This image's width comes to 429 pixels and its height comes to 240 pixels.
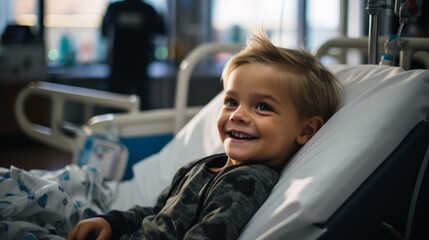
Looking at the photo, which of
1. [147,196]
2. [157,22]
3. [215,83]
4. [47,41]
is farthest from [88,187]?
[215,83]

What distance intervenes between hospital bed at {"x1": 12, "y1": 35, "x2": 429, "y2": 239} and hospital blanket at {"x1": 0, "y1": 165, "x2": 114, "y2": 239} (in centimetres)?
52

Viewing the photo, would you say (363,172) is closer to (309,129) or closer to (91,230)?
(309,129)

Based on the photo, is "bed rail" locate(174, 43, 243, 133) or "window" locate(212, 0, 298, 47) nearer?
"bed rail" locate(174, 43, 243, 133)

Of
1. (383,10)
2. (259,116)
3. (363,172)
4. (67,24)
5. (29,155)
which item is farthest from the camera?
(67,24)

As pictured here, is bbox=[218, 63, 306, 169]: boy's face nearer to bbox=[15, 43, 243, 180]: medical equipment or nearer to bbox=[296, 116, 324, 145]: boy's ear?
bbox=[296, 116, 324, 145]: boy's ear

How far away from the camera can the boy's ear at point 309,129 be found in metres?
→ 1.32

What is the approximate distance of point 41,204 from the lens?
4.45ft

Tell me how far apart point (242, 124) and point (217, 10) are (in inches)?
236

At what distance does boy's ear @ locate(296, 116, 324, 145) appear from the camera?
132 cm

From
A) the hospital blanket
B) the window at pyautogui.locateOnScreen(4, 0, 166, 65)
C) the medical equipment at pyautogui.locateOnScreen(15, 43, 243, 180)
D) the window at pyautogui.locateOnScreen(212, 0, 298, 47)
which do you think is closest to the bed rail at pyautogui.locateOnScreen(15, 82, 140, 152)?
the medical equipment at pyautogui.locateOnScreen(15, 43, 243, 180)

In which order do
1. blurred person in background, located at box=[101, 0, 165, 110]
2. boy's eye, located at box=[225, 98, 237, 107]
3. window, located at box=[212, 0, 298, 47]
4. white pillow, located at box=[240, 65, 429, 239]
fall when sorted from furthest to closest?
window, located at box=[212, 0, 298, 47], blurred person in background, located at box=[101, 0, 165, 110], boy's eye, located at box=[225, 98, 237, 107], white pillow, located at box=[240, 65, 429, 239]

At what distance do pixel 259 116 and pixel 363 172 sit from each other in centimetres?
26

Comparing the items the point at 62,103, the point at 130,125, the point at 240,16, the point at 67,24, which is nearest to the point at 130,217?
the point at 130,125

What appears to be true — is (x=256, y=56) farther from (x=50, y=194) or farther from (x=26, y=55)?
(x=26, y=55)
